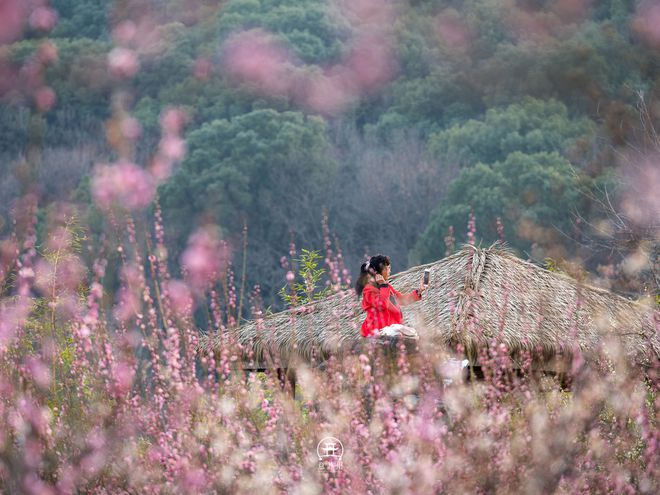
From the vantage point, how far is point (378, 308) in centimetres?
721

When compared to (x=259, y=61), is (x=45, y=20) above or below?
above

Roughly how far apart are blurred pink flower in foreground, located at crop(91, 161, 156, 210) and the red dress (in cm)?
1586

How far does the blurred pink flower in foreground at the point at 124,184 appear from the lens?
23.9 meters

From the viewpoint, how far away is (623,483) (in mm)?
4281

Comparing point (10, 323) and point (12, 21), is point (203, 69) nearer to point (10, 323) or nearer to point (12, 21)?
point (12, 21)

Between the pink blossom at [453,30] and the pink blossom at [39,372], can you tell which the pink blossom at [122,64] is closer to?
the pink blossom at [453,30]

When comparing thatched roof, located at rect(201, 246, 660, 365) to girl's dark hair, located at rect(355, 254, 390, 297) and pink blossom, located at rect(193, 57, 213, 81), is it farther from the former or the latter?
pink blossom, located at rect(193, 57, 213, 81)

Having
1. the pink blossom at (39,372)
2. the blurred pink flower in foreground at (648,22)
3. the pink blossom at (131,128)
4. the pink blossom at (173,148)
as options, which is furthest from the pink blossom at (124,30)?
the pink blossom at (39,372)

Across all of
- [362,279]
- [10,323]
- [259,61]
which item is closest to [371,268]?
[362,279]

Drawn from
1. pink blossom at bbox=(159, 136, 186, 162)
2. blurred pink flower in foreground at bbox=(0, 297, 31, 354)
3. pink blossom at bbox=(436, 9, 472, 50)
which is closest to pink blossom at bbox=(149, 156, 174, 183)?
pink blossom at bbox=(159, 136, 186, 162)

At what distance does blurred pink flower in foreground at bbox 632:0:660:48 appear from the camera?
2636cm

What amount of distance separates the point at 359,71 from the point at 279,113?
4.00m

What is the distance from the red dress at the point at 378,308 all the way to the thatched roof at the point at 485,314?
350 millimetres

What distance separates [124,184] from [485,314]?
64.5ft
